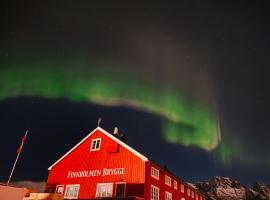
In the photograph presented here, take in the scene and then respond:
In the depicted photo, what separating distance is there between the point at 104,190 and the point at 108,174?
6.09 ft

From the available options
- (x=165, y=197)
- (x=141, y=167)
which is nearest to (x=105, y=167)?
(x=141, y=167)

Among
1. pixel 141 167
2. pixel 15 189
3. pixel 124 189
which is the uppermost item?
pixel 141 167

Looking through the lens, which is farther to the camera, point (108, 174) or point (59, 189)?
point (59, 189)

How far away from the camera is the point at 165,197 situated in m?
33.5

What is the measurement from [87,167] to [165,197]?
10494 millimetres

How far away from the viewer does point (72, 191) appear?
112 ft

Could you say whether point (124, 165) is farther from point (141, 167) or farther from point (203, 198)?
point (203, 198)

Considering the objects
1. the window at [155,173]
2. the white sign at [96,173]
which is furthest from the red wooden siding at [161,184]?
the white sign at [96,173]

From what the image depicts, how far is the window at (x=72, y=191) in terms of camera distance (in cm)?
3346

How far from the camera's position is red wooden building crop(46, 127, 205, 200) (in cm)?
2983

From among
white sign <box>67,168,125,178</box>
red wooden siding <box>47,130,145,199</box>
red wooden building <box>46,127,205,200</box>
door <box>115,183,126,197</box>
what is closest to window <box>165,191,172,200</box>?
red wooden building <box>46,127,205,200</box>

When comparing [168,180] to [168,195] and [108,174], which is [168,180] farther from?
[108,174]

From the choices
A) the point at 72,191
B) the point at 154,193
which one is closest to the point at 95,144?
the point at 72,191

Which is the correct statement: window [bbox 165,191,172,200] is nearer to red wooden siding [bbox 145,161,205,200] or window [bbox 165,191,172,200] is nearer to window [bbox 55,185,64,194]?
red wooden siding [bbox 145,161,205,200]
